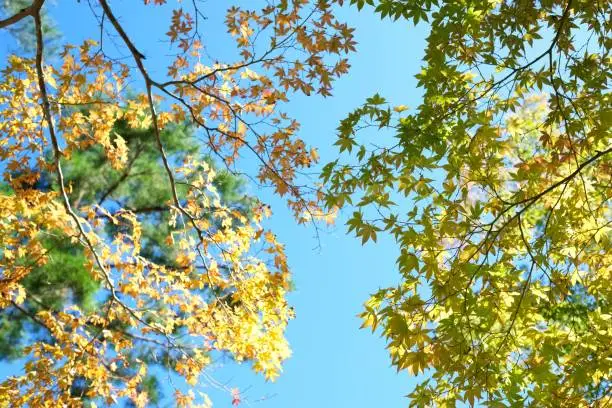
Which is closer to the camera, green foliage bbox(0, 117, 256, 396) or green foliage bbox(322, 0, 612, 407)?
green foliage bbox(322, 0, 612, 407)

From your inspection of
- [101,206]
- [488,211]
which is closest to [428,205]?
[488,211]

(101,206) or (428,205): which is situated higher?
(101,206)

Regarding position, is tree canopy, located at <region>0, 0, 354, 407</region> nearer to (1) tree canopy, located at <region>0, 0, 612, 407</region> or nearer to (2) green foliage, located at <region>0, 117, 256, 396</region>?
(1) tree canopy, located at <region>0, 0, 612, 407</region>

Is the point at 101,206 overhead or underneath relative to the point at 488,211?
overhead

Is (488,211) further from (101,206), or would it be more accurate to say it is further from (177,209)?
(101,206)

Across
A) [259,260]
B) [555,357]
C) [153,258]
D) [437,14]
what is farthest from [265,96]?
[153,258]

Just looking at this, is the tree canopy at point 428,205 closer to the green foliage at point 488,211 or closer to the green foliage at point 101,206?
the green foliage at point 488,211

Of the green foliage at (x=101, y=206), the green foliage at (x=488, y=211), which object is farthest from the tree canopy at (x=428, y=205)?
the green foliage at (x=101, y=206)

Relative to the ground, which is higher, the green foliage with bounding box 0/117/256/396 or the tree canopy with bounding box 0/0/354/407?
the green foliage with bounding box 0/117/256/396

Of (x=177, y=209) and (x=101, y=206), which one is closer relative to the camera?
(x=177, y=209)

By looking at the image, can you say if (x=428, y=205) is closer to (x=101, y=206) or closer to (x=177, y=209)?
(x=177, y=209)

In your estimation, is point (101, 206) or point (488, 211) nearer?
point (488, 211)

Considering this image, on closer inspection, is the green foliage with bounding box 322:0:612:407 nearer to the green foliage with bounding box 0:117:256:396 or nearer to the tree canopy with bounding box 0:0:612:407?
the tree canopy with bounding box 0:0:612:407

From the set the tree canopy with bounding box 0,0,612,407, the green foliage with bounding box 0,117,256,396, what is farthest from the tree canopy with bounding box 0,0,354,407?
the green foliage with bounding box 0,117,256,396
